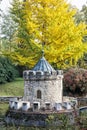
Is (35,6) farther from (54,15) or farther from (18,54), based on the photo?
(18,54)

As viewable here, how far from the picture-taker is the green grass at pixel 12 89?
27.5 metres

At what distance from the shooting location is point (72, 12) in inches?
1105

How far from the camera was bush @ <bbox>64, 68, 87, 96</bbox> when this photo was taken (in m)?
27.3

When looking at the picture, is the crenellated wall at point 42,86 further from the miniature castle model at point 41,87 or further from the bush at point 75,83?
the bush at point 75,83

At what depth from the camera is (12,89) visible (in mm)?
27938

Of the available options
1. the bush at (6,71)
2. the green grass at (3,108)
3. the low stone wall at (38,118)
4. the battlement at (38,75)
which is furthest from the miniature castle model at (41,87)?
the bush at (6,71)

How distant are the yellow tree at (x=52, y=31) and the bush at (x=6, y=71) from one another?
1.90 meters

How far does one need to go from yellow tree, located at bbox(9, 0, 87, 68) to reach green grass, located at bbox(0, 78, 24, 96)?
76.7 inches

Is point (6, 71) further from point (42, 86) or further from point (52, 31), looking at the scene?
point (42, 86)

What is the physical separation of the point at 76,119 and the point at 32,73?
3.87 m

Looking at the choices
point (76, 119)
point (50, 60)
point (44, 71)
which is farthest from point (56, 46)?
point (76, 119)

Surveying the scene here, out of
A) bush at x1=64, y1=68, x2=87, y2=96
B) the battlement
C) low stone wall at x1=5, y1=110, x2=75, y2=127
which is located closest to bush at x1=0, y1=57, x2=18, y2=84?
bush at x1=64, y1=68, x2=87, y2=96

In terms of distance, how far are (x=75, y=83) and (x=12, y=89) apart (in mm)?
4440

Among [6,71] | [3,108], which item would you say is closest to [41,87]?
[3,108]
